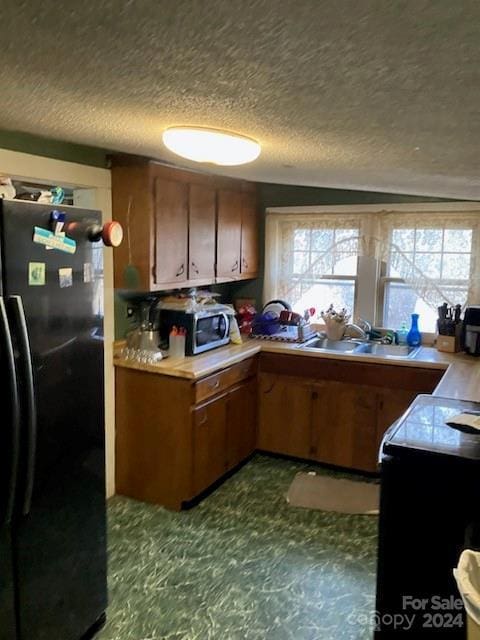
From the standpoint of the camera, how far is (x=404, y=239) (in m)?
4.00

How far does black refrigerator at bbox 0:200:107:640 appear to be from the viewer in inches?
69.4

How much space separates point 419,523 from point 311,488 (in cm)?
182

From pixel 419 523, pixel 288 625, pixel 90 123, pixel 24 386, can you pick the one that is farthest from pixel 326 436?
pixel 90 123

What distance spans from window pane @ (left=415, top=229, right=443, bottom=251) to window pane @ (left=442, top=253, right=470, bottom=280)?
0.10m

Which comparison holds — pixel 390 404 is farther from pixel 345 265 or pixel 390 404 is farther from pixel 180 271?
pixel 180 271

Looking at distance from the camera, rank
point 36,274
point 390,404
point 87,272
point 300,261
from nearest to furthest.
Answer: point 36,274 < point 87,272 < point 390,404 < point 300,261

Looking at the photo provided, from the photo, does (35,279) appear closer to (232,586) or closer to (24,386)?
(24,386)

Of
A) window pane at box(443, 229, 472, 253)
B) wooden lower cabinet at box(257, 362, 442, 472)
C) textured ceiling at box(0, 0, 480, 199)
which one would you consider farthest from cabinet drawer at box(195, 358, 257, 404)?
textured ceiling at box(0, 0, 480, 199)

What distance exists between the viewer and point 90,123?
5.77ft

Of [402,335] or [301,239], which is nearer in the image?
[402,335]

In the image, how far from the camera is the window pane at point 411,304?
389 centimetres

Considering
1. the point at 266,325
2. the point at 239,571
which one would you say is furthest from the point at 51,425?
the point at 266,325

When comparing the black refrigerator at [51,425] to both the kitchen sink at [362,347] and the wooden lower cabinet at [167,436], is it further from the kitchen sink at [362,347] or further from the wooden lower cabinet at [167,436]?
the kitchen sink at [362,347]

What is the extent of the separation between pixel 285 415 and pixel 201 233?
1.42 meters
